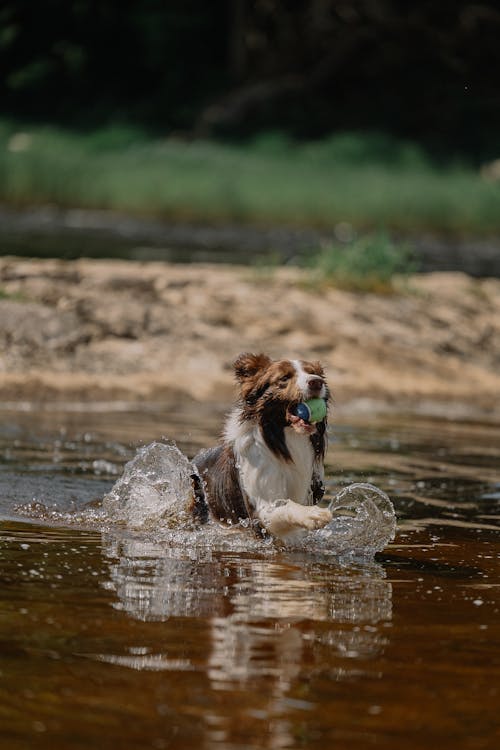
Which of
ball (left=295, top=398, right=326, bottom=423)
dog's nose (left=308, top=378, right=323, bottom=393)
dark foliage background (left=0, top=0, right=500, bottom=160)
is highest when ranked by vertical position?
dark foliage background (left=0, top=0, right=500, bottom=160)

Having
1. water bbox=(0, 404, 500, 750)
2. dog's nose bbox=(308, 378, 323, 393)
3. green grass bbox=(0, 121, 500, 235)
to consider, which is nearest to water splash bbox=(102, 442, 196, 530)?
water bbox=(0, 404, 500, 750)

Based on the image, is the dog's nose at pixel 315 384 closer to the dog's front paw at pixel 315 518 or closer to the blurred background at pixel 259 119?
the dog's front paw at pixel 315 518

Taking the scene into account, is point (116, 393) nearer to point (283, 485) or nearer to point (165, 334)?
point (165, 334)

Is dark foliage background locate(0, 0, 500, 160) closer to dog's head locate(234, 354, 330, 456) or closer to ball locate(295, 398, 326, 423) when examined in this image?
dog's head locate(234, 354, 330, 456)

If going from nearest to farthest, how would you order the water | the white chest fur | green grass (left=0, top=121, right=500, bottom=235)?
the water < the white chest fur < green grass (left=0, top=121, right=500, bottom=235)

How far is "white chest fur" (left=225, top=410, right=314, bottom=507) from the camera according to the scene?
7496 mm

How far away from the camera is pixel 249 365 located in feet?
24.9

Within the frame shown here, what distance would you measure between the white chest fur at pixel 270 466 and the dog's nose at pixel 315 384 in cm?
33

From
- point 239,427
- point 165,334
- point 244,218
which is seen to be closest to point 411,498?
point 239,427

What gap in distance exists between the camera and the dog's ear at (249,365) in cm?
759

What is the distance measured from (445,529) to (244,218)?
23.3 metres

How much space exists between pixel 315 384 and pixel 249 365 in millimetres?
533

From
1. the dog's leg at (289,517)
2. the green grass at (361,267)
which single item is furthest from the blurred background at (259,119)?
the dog's leg at (289,517)

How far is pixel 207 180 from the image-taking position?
31.5 meters
